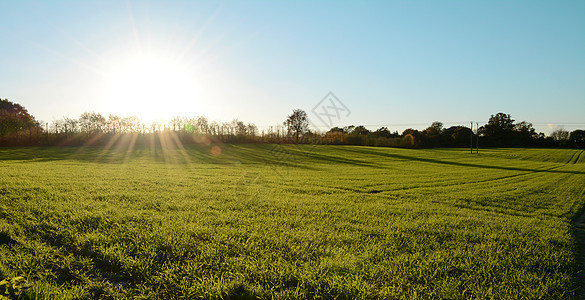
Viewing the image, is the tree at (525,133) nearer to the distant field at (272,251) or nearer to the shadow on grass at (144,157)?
the shadow on grass at (144,157)

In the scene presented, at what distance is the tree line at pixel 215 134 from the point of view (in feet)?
131

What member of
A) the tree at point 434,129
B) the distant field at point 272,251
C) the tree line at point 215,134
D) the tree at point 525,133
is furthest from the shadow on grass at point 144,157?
the tree at point 525,133

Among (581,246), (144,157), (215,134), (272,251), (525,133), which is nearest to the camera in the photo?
(272,251)

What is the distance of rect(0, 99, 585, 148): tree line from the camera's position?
4000 centimetres

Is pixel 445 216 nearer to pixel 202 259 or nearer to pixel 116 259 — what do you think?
pixel 202 259

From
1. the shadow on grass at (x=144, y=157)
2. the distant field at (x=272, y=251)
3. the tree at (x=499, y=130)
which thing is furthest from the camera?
the tree at (x=499, y=130)

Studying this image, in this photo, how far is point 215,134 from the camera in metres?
50.6

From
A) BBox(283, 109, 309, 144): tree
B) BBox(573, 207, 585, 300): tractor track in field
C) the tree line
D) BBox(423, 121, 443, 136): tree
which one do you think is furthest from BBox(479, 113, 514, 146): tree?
BBox(573, 207, 585, 300): tractor track in field

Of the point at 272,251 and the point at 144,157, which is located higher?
the point at 272,251

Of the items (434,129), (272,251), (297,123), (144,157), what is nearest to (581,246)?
(272,251)

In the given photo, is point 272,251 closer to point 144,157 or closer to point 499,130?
point 144,157

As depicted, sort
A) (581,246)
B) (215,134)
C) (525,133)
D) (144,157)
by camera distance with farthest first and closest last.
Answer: (525,133) < (215,134) < (144,157) < (581,246)

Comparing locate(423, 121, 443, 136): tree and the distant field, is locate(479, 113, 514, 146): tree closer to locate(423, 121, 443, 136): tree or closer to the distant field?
locate(423, 121, 443, 136): tree

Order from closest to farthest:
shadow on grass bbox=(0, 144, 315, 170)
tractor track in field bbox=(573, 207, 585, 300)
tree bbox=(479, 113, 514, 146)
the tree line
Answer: tractor track in field bbox=(573, 207, 585, 300) < shadow on grass bbox=(0, 144, 315, 170) < the tree line < tree bbox=(479, 113, 514, 146)
